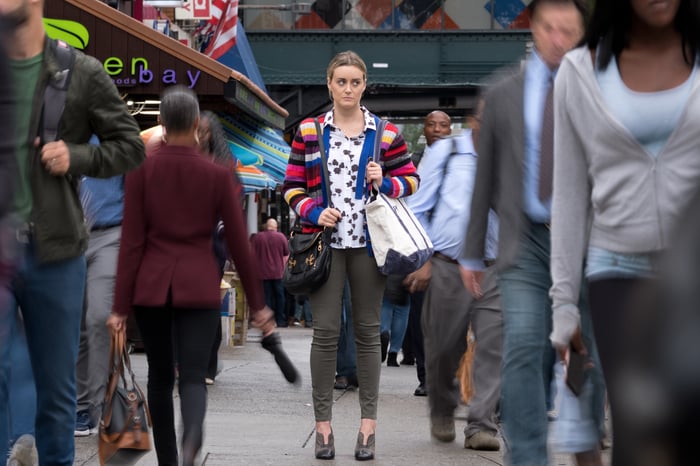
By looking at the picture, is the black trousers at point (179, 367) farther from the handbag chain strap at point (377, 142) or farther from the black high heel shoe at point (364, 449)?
the handbag chain strap at point (377, 142)

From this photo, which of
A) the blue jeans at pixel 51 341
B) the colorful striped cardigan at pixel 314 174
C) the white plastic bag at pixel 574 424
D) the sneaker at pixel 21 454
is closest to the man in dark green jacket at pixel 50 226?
the blue jeans at pixel 51 341

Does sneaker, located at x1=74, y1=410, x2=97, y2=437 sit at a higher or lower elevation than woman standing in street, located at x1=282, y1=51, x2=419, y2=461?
lower

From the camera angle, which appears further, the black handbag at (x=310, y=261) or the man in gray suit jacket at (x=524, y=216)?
the black handbag at (x=310, y=261)

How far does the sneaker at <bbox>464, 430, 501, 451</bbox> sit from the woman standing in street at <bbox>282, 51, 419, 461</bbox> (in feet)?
2.31

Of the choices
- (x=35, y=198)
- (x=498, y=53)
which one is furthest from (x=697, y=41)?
(x=498, y=53)

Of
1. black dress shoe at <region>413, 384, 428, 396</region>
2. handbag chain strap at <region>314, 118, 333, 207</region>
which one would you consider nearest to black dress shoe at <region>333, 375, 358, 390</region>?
black dress shoe at <region>413, 384, 428, 396</region>

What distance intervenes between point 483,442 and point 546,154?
2.85 metres

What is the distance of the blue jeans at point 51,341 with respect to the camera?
15.3ft

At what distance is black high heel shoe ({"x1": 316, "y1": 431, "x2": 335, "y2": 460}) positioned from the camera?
22.6ft

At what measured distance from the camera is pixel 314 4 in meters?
32.0

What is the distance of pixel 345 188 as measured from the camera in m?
7.09

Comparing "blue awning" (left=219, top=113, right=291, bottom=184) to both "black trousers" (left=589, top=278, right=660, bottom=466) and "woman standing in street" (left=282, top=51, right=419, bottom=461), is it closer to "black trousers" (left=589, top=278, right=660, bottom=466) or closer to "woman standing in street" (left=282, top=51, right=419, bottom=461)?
"woman standing in street" (left=282, top=51, right=419, bottom=461)

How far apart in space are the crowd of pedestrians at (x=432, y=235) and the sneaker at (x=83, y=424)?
0.01 meters

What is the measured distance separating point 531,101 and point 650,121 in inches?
65.5
